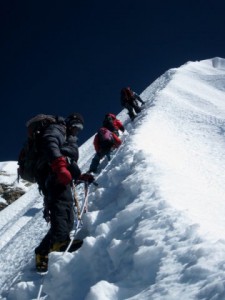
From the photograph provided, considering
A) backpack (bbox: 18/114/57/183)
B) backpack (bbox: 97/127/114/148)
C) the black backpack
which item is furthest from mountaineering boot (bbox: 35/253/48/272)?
the black backpack

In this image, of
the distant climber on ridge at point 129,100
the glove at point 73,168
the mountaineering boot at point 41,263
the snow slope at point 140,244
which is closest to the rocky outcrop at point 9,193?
the distant climber on ridge at point 129,100

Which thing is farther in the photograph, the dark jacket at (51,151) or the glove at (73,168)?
the glove at (73,168)

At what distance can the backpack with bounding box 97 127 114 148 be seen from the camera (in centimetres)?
987

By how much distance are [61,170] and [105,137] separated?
17.3ft

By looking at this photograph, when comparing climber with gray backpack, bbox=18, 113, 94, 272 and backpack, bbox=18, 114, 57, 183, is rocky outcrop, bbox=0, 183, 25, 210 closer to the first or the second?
backpack, bbox=18, 114, 57, 183

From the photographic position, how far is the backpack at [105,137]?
9867mm

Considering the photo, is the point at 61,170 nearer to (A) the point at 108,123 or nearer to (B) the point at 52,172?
(B) the point at 52,172

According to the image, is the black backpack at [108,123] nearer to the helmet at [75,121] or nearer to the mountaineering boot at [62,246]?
the helmet at [75,121]

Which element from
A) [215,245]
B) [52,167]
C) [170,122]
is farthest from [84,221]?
[170,122]

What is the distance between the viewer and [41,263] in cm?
476

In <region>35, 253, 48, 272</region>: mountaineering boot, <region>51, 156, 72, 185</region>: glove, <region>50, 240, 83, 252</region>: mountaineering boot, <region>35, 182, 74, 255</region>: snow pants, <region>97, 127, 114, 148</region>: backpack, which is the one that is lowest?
<region>97, 127, 114, 148</region>: backpack

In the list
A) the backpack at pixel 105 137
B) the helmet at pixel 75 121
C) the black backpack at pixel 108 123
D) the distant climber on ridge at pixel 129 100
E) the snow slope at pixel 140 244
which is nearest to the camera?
the snow slope at pixel 140 244

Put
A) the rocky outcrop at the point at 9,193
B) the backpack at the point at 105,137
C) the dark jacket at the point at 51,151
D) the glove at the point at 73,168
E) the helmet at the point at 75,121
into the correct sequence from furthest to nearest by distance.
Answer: the rocky outcrop at the point at 9,193
the backpack at the point at 105,137
the helmet at the point at 75,121
the glove at the point at 73,168
the dark jacket at the point at 51,151

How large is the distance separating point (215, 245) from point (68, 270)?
1553 millimetres
